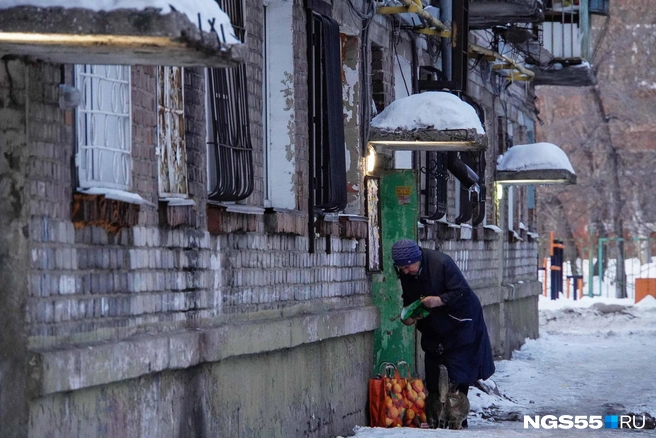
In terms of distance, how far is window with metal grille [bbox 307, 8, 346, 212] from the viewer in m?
11.0

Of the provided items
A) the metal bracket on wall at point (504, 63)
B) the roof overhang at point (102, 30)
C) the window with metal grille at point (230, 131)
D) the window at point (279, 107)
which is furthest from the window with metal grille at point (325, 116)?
the metal bracket on wall at point (504, 63)

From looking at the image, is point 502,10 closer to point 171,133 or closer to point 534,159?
point 534,159

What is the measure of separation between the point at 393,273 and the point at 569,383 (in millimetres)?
4434

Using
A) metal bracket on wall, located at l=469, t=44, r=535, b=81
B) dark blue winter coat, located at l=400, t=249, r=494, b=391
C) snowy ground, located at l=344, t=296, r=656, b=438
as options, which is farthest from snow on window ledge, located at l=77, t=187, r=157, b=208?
metal bracket on wall, located at l=469, t=44, r=535, b=81

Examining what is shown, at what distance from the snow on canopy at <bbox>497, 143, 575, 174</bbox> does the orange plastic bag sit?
8.61 m

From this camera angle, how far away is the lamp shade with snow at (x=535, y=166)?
20578 mm

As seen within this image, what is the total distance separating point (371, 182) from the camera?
1317 centimetres

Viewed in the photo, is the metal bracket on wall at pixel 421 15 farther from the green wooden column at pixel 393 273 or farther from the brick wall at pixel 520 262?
the brick wall at pixel 520 262

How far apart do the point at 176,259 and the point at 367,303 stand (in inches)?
201

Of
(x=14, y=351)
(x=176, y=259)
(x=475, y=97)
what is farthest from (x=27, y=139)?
(x=475, y=97)

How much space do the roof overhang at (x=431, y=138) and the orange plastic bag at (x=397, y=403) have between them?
194 cm

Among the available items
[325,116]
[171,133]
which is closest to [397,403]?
[325,116]

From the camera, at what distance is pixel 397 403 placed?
12477 mm

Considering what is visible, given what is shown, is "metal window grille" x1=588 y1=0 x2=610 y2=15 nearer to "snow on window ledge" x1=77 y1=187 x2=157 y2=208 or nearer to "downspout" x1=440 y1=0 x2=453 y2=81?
"downspout" x1=440 y1=0 x2=453 y2=81
